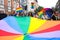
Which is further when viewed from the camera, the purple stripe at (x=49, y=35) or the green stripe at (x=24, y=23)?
the green stripe at (x=24, y=23)

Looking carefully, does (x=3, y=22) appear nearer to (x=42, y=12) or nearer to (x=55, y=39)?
(x=55, y=39)

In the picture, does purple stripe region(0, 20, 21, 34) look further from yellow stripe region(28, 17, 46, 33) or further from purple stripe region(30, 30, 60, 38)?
purple stripe region(30, 30, 60, 38)

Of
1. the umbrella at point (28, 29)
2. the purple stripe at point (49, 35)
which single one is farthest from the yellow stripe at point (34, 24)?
the purple stripe at point (49, 35)

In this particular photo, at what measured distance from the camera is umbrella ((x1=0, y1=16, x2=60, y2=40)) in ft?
15.6

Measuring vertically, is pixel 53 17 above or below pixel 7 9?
above

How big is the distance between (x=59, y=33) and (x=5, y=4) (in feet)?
123

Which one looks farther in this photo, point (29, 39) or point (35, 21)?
point (35, 21)

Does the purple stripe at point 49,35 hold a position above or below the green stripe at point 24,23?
below

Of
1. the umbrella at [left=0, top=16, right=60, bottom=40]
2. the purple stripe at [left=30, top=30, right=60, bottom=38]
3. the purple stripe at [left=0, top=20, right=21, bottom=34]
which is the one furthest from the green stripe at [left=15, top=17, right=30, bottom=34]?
the purple stripe at [left=30, top=30, right=60, bottom=38]

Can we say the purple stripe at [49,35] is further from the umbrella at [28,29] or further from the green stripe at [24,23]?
the green stripe at [24,23]

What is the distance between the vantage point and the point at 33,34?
Result: 4828 millimetres

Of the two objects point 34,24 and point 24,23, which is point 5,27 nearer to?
point 24,23

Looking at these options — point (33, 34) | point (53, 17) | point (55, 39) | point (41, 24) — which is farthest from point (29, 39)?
point (53, 17)

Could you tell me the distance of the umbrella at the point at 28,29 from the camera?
476 centimetres
